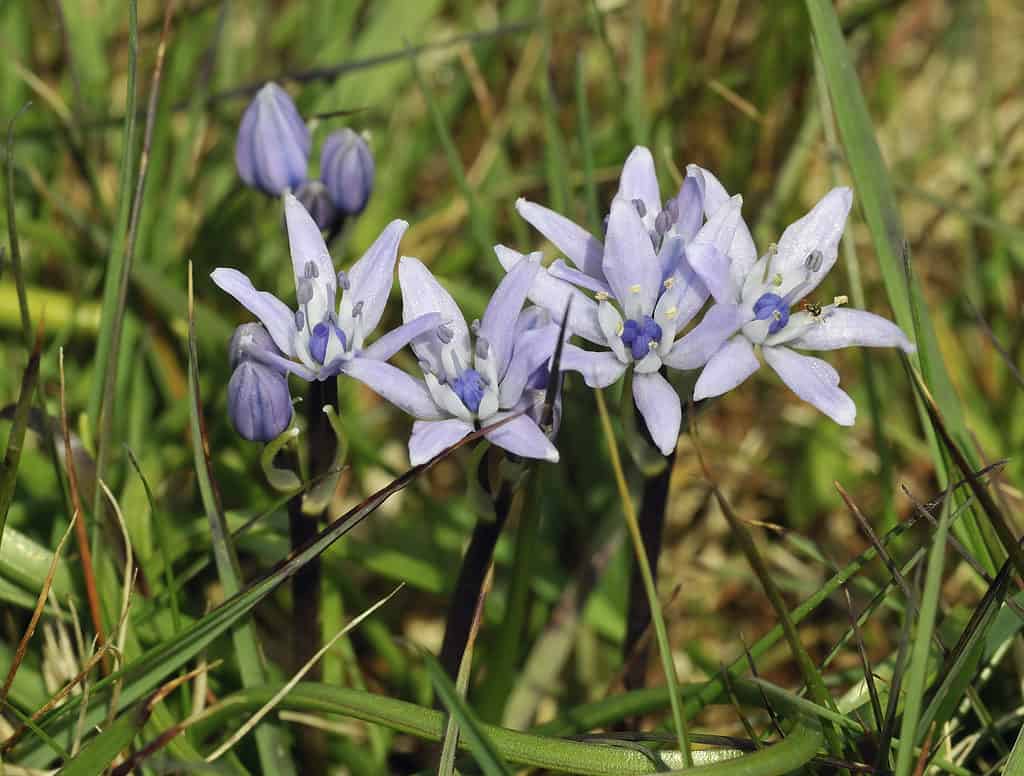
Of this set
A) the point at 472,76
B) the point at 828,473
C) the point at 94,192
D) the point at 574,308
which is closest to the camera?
the point at 574,308

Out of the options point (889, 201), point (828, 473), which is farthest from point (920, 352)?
point (828, 473)

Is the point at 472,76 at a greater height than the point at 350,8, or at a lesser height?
lesser

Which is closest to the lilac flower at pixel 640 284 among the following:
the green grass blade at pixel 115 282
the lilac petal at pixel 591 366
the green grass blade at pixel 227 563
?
the lilac petal at pixel 591 366

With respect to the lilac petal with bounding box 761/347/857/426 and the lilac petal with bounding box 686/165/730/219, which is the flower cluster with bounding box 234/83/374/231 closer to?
the lilac petal with bounding box 686/165/730/219

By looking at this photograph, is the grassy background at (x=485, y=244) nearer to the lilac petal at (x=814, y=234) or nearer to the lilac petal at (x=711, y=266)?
the lilac petal at (x=711, y=266)

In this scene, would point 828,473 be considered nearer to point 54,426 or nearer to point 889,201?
point 889,201

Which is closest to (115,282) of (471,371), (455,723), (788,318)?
(471,371)

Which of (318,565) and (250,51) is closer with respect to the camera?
(318,565)

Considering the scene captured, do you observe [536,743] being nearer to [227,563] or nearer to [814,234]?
[227,563]

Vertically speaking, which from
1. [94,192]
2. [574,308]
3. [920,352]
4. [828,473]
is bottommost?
[828,473]
